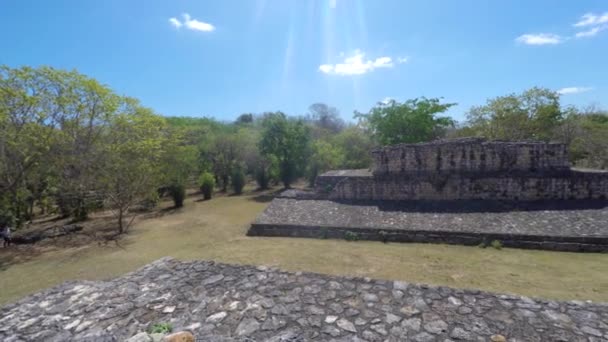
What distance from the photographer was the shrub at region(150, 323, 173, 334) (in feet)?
8.64

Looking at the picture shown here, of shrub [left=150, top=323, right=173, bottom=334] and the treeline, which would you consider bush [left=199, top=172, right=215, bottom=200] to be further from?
shrub [left=150, top=323, right=173, bottom=334]

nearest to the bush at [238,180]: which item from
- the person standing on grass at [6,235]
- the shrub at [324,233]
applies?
the person standing on grass at [6,235]

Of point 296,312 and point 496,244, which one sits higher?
point 296,312

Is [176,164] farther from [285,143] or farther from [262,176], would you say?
[285,143]

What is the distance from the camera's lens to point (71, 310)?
3.15 metres

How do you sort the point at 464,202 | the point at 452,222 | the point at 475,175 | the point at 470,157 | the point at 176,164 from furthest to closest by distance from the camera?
the point at 176,164
the point at 470,157
the point at 475,175
the point at 464,202
the point at 452,222

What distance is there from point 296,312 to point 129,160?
12479 mm

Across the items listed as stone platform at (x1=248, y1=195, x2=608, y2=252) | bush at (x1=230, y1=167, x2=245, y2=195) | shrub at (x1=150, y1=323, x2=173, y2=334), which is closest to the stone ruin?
stone platform at (x1=248, y1=195, x2=608, y2=252)

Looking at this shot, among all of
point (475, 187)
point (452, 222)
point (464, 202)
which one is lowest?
point (452, 222)

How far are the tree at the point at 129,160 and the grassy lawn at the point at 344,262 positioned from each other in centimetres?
204

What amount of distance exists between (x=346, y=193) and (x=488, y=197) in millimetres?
5536

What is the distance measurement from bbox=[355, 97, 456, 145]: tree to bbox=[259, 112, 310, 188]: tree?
6289mm

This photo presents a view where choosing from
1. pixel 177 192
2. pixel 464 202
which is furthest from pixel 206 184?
pixel 464 202

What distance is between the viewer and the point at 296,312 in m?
2.84
